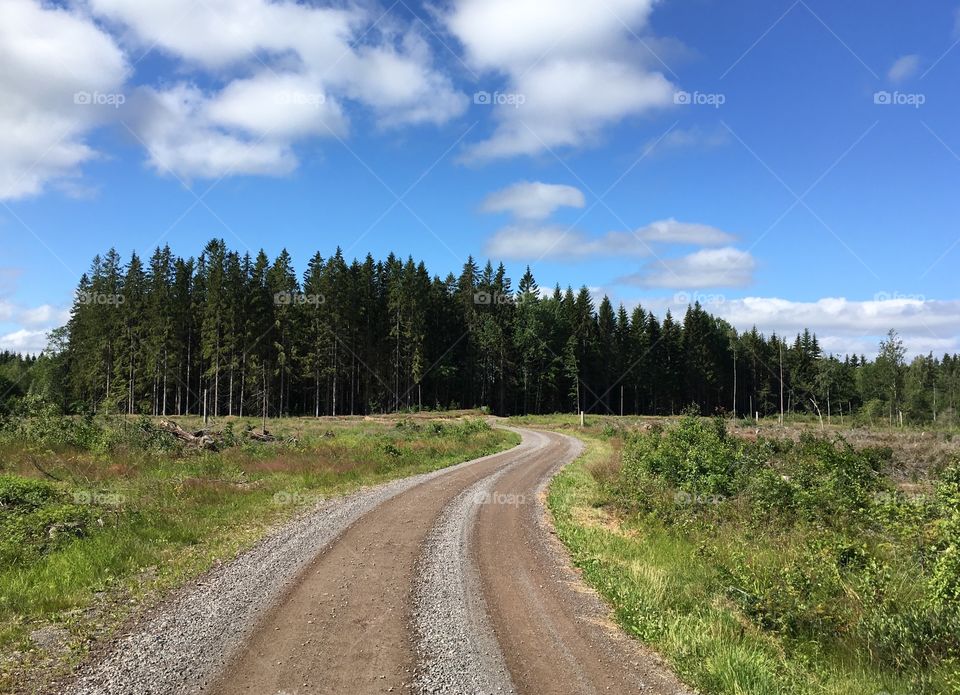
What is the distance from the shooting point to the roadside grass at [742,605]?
6277 mm

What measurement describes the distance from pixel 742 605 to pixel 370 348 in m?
68.9

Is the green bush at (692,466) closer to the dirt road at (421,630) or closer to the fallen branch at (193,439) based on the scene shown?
the dirt road at (421,630)

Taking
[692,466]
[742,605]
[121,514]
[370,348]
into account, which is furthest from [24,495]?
[370,348]

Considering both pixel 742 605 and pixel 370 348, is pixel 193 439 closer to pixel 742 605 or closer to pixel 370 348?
pixel 742 605

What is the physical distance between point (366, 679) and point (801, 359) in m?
129

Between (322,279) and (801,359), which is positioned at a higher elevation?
(322,279)

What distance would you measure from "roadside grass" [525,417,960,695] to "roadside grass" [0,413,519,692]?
7.30 metres

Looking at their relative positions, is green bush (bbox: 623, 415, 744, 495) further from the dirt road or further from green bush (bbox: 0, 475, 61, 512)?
green bush (bbox: 0, 475, 61, 512)

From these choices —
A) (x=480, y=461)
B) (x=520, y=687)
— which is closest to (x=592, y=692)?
(x=520, y=687)

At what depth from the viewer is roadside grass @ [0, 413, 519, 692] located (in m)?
7.58

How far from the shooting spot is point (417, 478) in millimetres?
22656

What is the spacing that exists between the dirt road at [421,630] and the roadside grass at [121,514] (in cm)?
122

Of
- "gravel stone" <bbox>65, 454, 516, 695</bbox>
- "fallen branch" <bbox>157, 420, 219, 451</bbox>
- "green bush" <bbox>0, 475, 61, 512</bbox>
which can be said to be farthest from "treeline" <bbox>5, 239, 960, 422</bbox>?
"gravel stone" <bbox>65, 454, 516, 695</bbox>

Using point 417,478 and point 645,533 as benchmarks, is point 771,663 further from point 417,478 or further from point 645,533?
point 417,478
